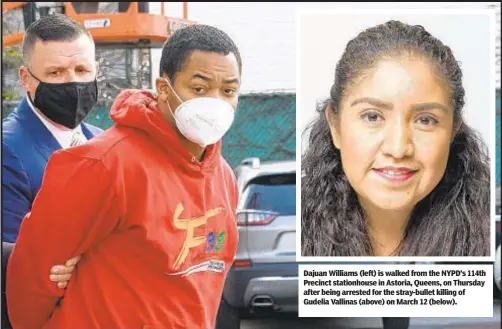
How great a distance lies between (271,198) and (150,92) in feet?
2.64

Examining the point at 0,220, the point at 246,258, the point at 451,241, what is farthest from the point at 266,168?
the point at 0,220

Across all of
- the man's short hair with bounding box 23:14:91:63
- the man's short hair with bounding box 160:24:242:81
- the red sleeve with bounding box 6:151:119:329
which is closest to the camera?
the red sleeve with bounding box 6:151:119:329

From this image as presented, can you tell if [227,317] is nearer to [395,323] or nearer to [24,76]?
[395,323]

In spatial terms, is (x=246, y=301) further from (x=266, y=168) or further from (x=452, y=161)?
(x=452, y=161)

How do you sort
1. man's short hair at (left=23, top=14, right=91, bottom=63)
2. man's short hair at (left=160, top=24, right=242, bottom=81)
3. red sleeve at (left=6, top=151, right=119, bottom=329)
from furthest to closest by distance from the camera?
man's short hair at (left=23, top=14, right=91, bottom=63)
man's short hair at (left=160, top=24, right=242, bottom=81)
red sleeve at (left=6, top=151, right=119, bottom=329)

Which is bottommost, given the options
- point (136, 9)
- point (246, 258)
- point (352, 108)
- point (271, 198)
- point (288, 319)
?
point (288, 319)

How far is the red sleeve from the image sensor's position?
11.7 ft

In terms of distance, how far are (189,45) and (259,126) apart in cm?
53

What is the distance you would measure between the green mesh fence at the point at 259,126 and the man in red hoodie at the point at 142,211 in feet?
0.28

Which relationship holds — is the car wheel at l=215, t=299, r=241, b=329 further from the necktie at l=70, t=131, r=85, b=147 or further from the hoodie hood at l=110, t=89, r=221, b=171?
the necktie at l=70, t=131, r=85, b=147

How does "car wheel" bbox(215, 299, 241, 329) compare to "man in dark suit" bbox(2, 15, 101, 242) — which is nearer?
"man in dark suit" bbox(2, 15, 101, 242)

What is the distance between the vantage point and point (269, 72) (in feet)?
12.5

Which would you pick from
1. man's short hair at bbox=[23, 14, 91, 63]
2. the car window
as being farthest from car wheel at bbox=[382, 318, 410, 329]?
man's short hair at bbox=[23, 14, 91, 63]

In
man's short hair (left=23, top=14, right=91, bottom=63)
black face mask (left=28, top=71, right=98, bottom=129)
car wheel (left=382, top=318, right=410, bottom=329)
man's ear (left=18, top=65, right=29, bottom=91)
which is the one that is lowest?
car wheel (left=382, top=318, right=410, bottom=329)
